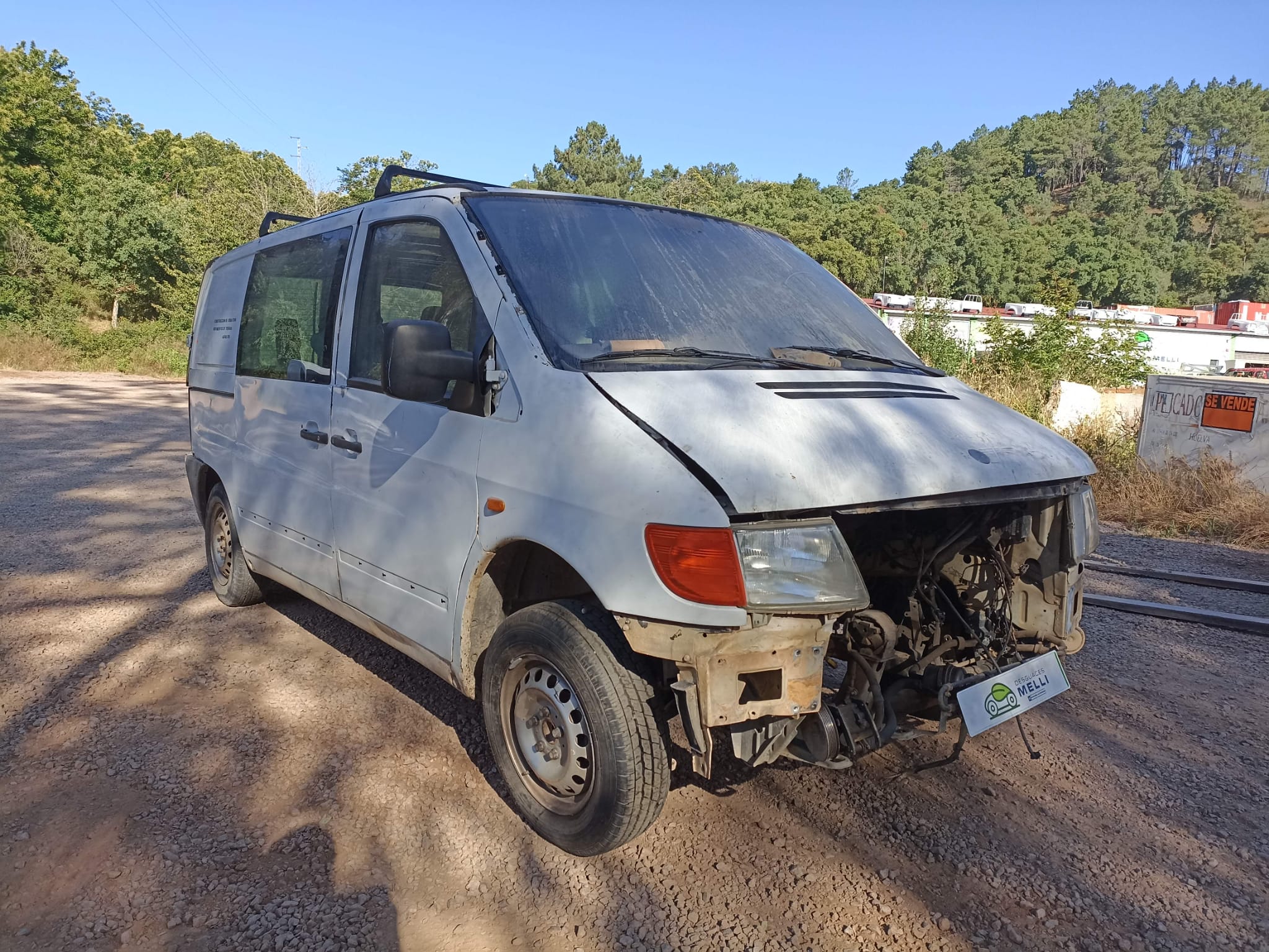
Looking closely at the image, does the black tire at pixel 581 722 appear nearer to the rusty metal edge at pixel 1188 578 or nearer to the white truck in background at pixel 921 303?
the rusty metal edge at pixel 1188 578

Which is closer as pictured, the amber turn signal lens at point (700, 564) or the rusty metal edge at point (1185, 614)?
the amber turn signal lens at point (700, 564)

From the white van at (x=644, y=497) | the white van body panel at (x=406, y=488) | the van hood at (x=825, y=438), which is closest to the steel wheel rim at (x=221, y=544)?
the white van at (x=644, y=497)

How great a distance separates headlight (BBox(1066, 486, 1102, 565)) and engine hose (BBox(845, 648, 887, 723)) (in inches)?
35.7

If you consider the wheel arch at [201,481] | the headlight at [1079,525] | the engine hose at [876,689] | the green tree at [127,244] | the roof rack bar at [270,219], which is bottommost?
the engine hose at [876,689]

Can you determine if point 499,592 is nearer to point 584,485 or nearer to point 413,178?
point 584,485

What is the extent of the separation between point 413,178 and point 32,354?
27.8 metres

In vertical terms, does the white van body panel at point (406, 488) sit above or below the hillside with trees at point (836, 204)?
below

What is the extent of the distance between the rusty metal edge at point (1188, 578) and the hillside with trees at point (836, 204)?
10612 mm

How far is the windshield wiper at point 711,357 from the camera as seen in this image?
2799 millimetres

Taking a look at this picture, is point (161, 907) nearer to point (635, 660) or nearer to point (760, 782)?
point (635, 660)

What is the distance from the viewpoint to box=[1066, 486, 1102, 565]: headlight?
3031mm

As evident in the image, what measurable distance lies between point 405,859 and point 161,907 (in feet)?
2.30

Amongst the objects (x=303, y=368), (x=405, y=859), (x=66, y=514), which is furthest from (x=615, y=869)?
(x=66, y=514)

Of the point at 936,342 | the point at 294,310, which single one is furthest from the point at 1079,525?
the point at 936,342
